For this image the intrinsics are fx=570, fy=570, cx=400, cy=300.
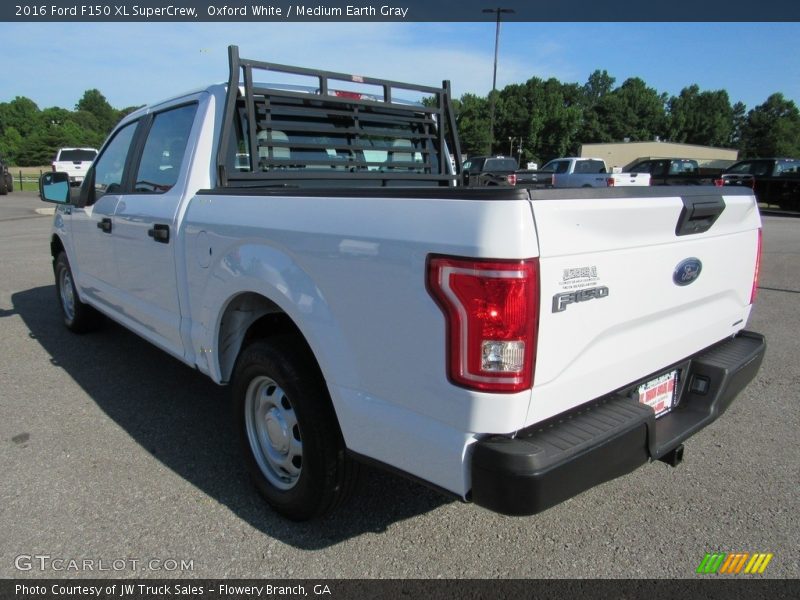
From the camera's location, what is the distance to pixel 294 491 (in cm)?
249

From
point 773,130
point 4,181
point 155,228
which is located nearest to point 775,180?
point 155,228

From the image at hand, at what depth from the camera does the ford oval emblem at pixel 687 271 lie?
88.6 inches

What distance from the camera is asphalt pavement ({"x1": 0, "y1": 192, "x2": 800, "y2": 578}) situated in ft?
7.77

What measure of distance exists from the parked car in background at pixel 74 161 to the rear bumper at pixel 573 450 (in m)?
27.0

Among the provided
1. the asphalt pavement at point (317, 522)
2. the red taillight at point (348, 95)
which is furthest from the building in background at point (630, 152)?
the asphalt pavement at point (317, 522)

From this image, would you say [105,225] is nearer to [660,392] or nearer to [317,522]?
[317,522]

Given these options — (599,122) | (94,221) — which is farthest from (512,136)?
(94,221)

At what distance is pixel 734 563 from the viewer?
93.3 inches

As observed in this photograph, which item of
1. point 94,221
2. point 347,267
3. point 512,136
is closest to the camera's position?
point 347,267

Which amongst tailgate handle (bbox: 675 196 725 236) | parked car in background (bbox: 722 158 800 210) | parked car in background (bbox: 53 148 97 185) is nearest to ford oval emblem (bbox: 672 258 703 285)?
tailgate handle (bbox: 675 196 725 236)

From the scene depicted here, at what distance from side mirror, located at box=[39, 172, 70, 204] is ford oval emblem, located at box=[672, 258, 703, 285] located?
4589 millimetres

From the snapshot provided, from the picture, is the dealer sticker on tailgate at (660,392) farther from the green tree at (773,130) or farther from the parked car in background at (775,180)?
the green tree at (773,130)

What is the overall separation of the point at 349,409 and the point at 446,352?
1.76 feet

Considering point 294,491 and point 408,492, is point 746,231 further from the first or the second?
point 294,491
